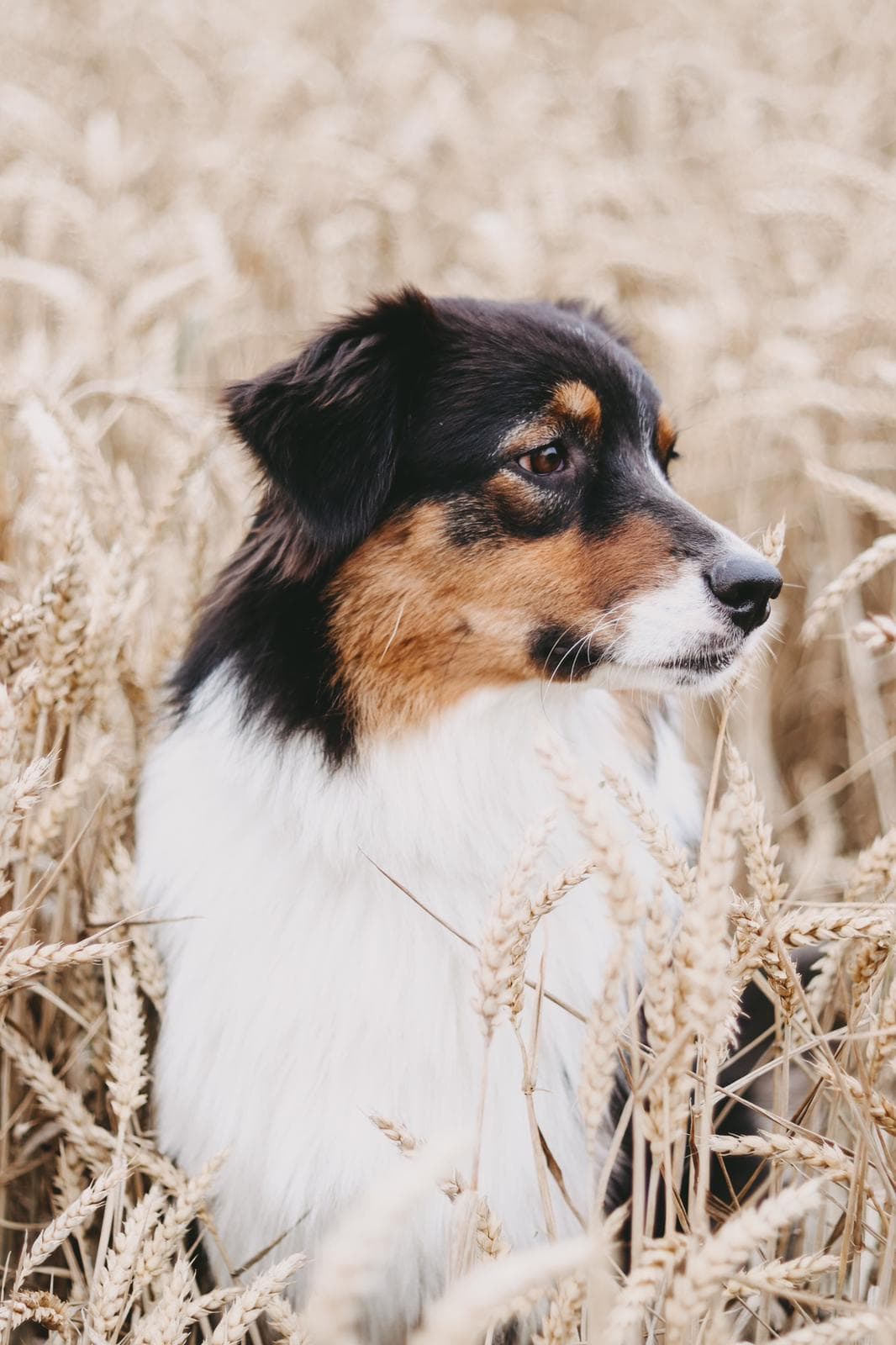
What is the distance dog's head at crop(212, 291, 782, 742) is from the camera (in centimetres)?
224

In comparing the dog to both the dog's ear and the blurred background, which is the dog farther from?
the blurred background

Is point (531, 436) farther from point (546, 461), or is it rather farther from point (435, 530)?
point (435, 530)

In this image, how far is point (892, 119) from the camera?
6617 mm

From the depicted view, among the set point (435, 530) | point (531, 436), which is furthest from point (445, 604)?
point (531, 436)

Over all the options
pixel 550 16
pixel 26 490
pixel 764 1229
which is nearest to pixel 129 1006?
pixel 764 1229

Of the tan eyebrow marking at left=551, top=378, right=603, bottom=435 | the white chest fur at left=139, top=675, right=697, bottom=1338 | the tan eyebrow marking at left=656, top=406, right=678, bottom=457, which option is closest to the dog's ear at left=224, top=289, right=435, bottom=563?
the tan eyebrow marking at left=551, top=378, right=603, bottom=435

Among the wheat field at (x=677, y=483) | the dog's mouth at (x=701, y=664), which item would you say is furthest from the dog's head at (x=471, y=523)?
the wheat field at (x=677, y=483)

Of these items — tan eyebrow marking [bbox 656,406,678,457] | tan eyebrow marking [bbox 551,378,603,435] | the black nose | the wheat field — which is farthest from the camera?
tan eyebrow marking [bbox 656,406,678,457]

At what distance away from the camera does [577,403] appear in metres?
2.38

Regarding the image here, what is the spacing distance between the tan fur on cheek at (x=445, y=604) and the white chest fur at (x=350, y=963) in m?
0.09

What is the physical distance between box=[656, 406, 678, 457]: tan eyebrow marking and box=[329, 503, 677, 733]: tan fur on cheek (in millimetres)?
407

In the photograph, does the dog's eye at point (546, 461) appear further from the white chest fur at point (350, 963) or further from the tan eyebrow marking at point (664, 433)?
the white chest fur at point (350, 963)

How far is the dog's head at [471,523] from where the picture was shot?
224 cm

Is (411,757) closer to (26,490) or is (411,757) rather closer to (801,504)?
(26,490)
